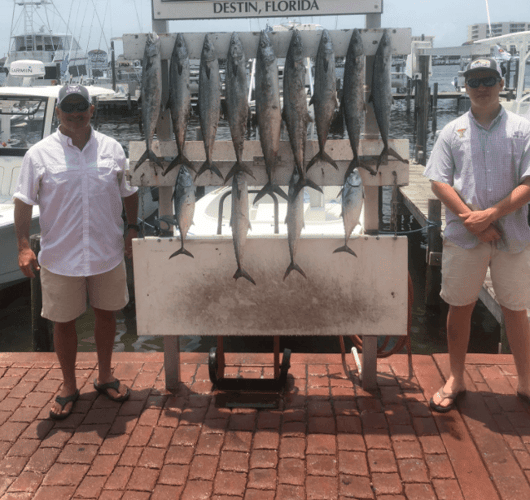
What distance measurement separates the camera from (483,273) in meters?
3.49

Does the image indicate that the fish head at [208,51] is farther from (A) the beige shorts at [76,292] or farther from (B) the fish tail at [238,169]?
(A) the beige shorts at [76,292]

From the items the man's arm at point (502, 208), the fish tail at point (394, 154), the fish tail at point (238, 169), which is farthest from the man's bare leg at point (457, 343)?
the fish tail at point (238, 169)

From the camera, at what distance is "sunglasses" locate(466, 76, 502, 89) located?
3.31m

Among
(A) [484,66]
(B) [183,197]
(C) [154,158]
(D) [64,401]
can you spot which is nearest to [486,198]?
(A) [484,66]

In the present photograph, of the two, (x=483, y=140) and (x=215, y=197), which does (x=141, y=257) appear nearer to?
(x=483, y=140)

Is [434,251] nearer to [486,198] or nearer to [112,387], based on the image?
[486,198]

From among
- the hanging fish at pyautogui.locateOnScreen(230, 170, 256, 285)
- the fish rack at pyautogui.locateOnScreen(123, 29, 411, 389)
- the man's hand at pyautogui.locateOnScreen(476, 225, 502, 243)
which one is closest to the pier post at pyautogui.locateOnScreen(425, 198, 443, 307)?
the fish rack at pyautogui.locateOnScreen(123, 29, 411, 389)

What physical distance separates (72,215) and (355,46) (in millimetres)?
1824

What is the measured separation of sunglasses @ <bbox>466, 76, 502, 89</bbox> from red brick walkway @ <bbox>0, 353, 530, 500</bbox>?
72.8 inches

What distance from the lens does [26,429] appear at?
137 inches

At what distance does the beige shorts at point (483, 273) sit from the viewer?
3.40 metres

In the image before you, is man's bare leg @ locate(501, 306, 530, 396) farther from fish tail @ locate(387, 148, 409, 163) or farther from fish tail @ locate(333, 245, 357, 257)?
fish tail @ locate(387, 148, 409, 163)

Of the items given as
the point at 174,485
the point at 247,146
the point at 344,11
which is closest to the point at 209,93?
the point at 247,146

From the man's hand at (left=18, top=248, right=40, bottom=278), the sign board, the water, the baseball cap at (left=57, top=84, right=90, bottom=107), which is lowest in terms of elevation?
the water
